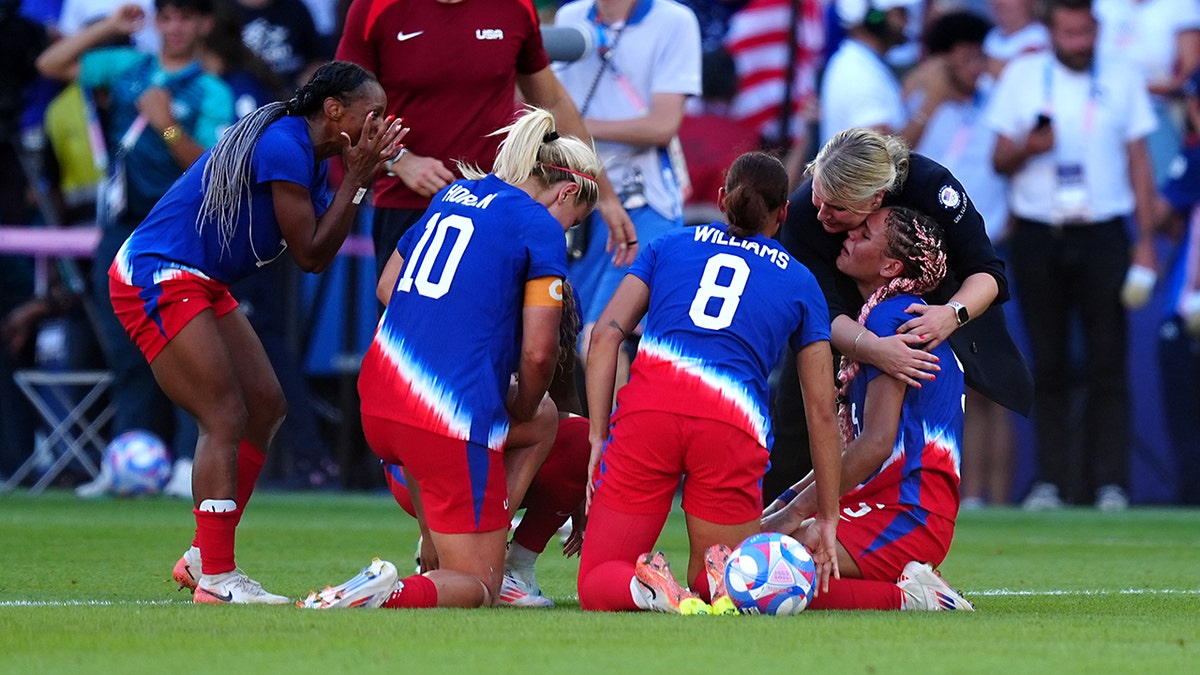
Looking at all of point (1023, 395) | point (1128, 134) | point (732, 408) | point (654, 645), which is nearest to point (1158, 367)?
point (1128, 134)

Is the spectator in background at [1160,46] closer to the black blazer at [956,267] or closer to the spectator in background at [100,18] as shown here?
the black blazer at [956,267]

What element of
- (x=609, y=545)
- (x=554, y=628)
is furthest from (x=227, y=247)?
(x=554, y=628)

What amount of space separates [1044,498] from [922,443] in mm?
6087

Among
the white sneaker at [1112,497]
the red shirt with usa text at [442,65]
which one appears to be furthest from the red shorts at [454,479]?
the white sneaker at [1112,497]

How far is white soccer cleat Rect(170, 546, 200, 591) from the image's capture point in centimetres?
589

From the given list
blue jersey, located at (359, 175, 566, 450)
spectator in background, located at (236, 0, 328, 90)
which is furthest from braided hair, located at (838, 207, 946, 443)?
spectator in background, located at (236, 0, 328, 90)

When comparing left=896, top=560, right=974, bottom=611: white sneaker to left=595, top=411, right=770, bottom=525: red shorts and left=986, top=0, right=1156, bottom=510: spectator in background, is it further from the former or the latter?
left=986, top=0, right=1156, bottom=510: spectator in background

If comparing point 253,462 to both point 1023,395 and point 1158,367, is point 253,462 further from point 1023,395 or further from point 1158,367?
point 1158,367

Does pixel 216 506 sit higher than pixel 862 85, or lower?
higher

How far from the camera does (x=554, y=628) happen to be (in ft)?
16.1

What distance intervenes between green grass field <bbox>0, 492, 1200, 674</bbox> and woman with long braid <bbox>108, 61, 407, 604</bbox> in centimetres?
40

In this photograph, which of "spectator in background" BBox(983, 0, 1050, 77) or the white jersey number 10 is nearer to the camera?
the white jersey number 10

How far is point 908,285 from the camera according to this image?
6.05 m

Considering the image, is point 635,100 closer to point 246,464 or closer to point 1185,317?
point 246,464
